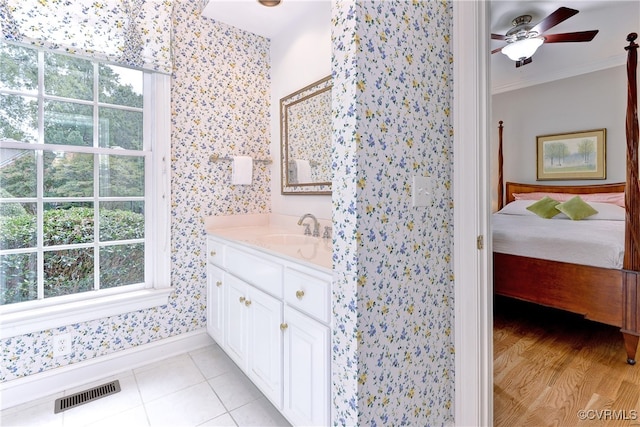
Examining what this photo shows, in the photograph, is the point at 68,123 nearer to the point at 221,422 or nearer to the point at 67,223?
the point at 67,223

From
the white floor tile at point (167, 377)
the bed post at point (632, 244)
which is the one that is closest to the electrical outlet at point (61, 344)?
the white floor tile at point (167, 377)

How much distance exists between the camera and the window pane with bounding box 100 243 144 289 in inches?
80.5

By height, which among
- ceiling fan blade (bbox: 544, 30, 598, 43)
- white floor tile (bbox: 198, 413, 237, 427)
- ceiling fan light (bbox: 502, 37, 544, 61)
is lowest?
white floor tile (bbox: 198, 413, 237, 427)

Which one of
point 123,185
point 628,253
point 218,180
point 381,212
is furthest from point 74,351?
point 628,253

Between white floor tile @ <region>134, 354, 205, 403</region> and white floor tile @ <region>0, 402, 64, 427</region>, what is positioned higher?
white floor tile @ <region>134, 354, 205, 403</region>

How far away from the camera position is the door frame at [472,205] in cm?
124

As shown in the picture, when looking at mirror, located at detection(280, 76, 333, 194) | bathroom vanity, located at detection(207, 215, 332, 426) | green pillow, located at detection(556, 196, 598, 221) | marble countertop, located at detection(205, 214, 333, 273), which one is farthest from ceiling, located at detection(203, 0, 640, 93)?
green pillow, located at detection(556, 196, 598, 221)

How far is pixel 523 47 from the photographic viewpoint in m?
2.79

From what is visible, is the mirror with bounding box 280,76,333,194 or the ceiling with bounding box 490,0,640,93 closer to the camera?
the mirror with bounding box 280,76,333,194

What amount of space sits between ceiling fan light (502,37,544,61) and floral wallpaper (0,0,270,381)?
220 centimetres

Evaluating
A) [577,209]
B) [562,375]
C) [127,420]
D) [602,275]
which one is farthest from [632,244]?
[127,420]

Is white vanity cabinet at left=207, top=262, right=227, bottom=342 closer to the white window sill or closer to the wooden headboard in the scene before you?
the white window sill

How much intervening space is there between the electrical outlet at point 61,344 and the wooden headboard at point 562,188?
17.3 ft

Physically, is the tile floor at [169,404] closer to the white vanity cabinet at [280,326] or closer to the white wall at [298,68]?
the white vanity cabinet at [280,326]
